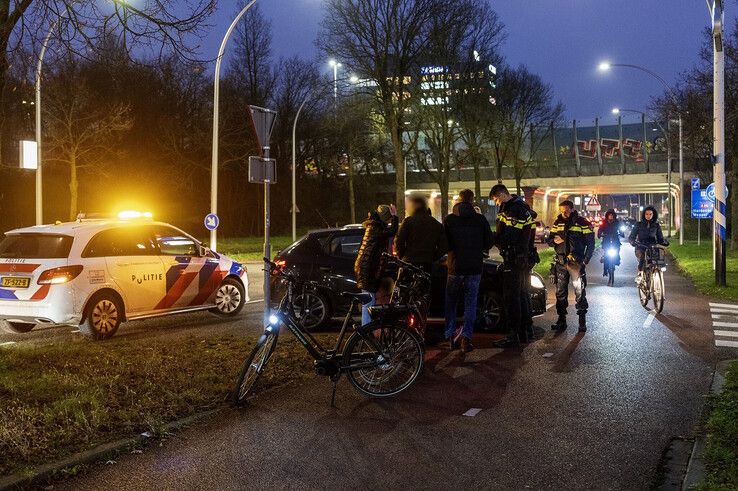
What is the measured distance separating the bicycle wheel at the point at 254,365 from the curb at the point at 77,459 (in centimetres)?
55

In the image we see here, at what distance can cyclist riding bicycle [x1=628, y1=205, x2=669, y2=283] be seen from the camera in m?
13.6

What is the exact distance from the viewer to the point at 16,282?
1001 centimetres

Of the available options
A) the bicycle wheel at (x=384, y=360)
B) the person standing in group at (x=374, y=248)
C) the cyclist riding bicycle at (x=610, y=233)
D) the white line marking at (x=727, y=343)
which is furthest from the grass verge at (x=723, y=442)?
the cyclist riding bicycle at (x=610, y=233)

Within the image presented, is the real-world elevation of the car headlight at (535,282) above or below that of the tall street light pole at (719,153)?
below

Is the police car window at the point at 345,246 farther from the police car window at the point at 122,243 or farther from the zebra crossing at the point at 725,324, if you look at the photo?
the zebra crossing at the point at 725,324

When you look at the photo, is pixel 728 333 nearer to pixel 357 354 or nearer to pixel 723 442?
pixel 723 442

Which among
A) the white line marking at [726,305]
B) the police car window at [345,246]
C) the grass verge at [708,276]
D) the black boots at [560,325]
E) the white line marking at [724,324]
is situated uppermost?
the police car window at [345,246]

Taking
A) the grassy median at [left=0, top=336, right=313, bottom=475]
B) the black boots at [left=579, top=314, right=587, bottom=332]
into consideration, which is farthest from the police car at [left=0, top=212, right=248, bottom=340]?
the black boots at [left=579, top=314, right=587, bottom=332]

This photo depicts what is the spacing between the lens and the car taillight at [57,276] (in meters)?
9.88

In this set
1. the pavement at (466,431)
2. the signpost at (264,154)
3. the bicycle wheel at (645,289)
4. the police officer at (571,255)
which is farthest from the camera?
the bicycle wheel at (645,289)

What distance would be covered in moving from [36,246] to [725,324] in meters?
10.0

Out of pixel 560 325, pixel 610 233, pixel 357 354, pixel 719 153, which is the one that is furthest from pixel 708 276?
pixel 357 354

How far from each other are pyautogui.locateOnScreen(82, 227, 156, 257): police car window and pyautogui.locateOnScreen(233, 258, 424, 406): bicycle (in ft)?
15.2

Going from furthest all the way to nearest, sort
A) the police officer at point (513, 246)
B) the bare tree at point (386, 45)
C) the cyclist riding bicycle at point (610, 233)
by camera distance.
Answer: the bare tree at point (386, 45), the cyclist riding bicycle at point (610, 233), the police officer at point (513, 246)
